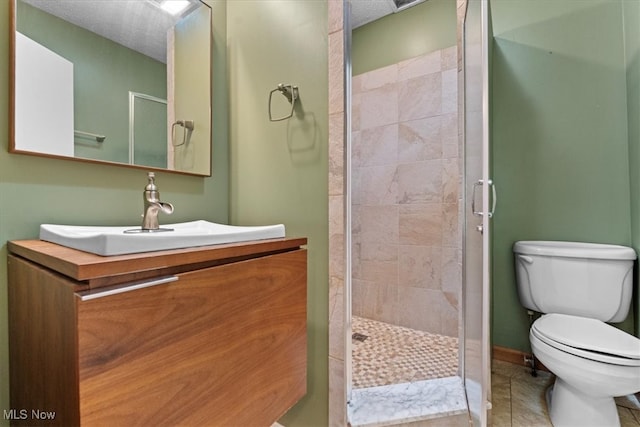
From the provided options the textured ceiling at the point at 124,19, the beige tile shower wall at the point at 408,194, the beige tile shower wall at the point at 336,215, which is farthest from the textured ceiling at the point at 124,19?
the beige tile shower wall at the point at 408,194

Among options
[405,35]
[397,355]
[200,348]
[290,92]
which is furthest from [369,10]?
[397,355]

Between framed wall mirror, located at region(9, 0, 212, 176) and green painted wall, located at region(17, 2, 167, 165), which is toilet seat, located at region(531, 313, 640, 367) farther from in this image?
green painted wall, located at region(17, 2, 167, 165)

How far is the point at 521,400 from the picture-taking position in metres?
1.36

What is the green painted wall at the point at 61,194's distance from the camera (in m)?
0.79

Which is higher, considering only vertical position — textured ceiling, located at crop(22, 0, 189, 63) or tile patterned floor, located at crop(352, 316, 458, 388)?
textured ceiling, located at crop(22, 0, 189, 63)

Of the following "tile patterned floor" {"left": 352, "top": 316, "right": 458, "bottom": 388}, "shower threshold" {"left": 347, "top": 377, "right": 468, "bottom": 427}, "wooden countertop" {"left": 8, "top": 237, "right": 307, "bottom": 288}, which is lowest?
"tile patterned floor" {"left": 352, "top": 316, "right": 458, "bottom": 388}

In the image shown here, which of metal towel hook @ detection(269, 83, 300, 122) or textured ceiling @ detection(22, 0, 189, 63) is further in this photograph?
metal towel hook @ detection(269, 83, 300, 122)

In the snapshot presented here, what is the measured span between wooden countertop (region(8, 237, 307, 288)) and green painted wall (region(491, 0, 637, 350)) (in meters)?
1.66

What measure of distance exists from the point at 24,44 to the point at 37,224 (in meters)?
0.53

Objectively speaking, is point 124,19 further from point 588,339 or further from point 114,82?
point 588,339

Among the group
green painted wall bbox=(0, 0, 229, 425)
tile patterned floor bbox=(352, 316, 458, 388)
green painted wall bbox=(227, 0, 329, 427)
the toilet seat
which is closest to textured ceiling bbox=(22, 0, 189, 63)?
green painted wall bbox=(0, 0, 229, 425)

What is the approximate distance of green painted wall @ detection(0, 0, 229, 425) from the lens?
2.60 feet

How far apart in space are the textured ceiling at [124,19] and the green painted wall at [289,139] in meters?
0.32

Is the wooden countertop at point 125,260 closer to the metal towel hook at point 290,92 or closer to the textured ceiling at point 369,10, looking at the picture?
the metal towel hook at point 290,92
